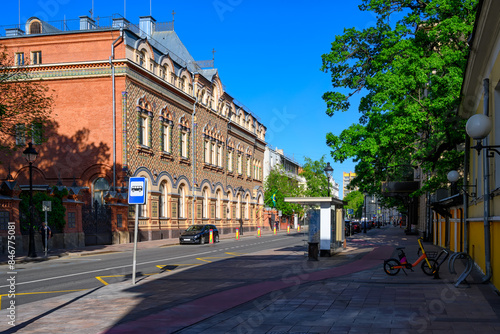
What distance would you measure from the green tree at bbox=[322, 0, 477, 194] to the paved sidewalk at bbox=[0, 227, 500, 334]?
25.1 feet

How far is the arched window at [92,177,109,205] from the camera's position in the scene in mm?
36250

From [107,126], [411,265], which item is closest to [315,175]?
[107,126]

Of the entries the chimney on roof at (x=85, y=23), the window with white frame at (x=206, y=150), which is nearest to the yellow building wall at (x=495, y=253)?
the chimney on roof at (x=85, y=23)

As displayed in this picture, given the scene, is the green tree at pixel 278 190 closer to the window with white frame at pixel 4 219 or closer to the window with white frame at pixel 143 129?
the window with white frame at pixel 143 129

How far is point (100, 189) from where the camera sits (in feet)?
119

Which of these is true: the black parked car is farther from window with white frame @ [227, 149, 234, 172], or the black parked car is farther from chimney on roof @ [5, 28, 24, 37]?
window with white frame @ [227, 149, 234, 172]

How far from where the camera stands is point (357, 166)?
79.4 ft

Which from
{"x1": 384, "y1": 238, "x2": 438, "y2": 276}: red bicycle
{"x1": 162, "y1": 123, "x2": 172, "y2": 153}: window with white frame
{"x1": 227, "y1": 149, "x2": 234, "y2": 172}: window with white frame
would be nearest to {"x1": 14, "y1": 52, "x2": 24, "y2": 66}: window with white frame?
{"x1": 162, "y1": 123, "x2": 172, "y2": 153}: window with white frame

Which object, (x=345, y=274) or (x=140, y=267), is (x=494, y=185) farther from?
(x=140, y=267)

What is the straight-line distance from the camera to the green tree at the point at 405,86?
67.7 ft

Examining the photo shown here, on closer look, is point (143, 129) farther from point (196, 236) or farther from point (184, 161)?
point (196, 236)

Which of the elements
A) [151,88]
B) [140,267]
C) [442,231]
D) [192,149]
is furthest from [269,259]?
[192,149]

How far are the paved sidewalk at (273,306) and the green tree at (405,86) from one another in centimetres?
765

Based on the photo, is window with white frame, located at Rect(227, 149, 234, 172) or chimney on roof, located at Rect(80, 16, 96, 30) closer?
chimney on roof, located at Rect(80, 16, 96, 30)
